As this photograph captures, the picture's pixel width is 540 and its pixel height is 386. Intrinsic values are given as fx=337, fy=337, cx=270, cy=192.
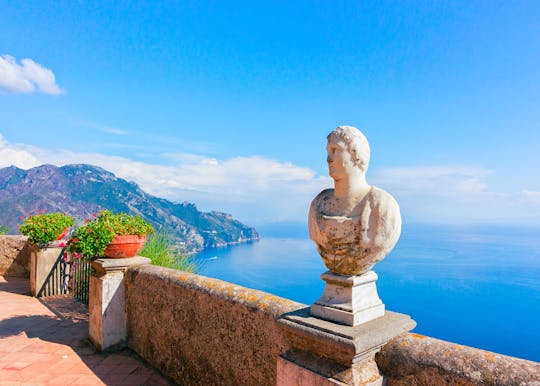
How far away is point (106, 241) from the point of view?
4230 mm

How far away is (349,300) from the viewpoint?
177 cm

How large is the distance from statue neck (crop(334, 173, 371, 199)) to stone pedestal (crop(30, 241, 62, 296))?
712 centimetres

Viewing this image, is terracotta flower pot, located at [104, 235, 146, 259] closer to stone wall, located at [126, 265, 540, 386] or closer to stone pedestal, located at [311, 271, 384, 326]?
stone wall, located at [126, 265, 540, 386]

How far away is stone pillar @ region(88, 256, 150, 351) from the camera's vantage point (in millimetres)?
4281

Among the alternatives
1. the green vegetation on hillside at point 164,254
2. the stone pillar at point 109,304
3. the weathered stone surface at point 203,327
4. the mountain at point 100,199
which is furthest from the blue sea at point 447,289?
the weathered stone surface at point 203,327

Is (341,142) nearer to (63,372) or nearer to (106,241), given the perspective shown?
(106,241)

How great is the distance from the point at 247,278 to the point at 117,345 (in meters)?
53.1

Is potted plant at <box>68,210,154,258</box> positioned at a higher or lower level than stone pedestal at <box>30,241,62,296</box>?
higher

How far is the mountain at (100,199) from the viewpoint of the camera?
58.6 metres

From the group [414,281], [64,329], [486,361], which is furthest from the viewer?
[414,281]

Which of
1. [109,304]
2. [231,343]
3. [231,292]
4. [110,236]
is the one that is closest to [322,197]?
[231,292]

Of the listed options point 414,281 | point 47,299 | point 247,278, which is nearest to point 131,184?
point 247,278

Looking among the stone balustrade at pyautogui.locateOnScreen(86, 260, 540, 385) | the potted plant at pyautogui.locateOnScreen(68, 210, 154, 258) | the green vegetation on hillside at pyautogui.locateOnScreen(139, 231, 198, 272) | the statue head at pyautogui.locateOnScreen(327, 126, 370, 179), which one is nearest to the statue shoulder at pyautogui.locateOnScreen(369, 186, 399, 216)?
the statue head at pyautogui.locateOnScreen(327, 126, 370, 179)

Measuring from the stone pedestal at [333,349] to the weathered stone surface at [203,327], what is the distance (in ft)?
1.35
